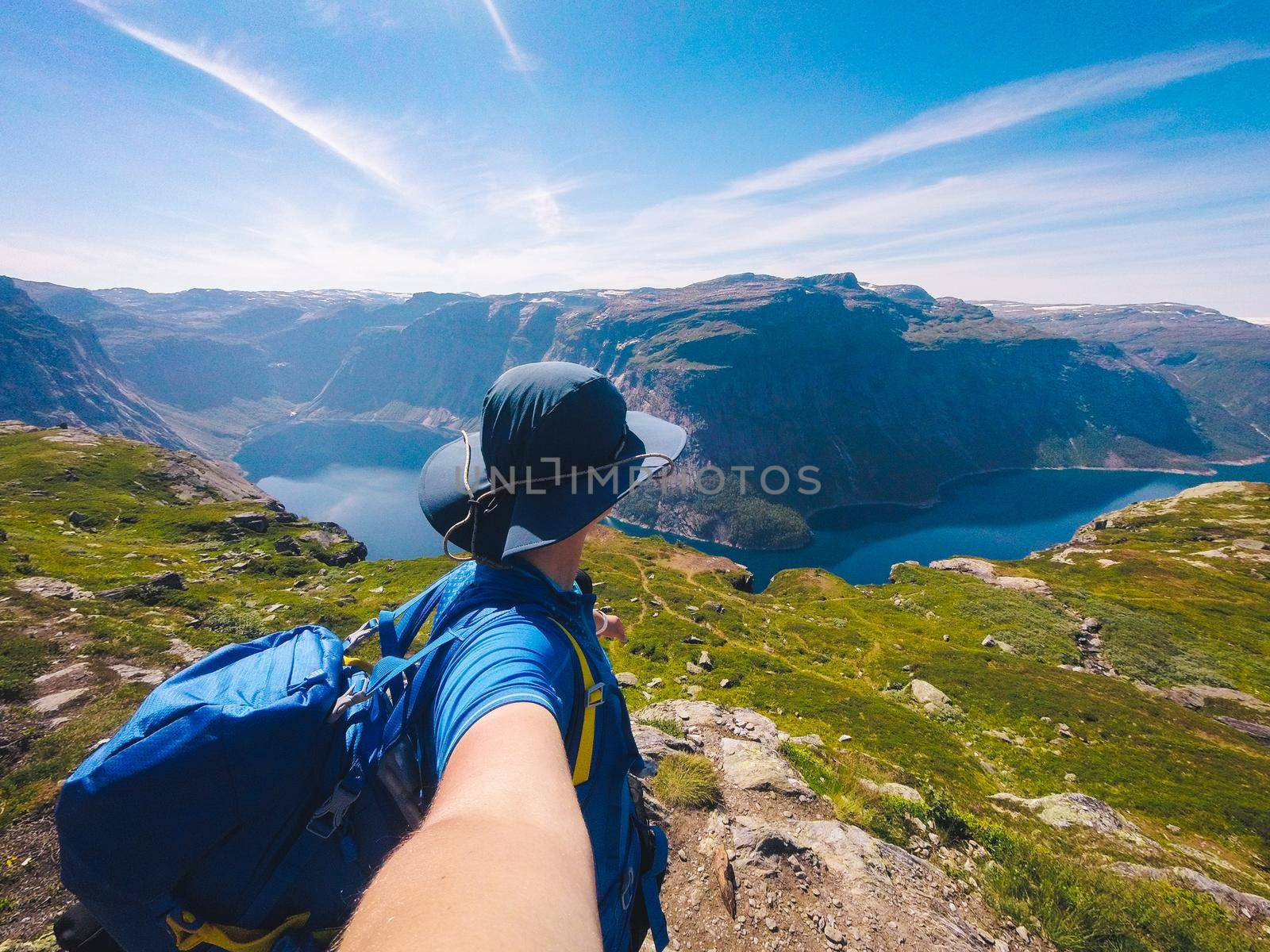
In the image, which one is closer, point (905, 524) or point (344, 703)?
point (344, 703)

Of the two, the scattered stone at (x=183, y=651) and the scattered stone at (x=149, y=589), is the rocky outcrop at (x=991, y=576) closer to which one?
the scattered stone at (x=183, y=651)

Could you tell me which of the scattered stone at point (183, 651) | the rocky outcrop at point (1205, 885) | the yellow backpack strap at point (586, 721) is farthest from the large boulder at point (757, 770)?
the scattered stone at point (183, 651)

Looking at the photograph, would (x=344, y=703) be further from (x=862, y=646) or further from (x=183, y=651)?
Answer: (x=862, y=646)

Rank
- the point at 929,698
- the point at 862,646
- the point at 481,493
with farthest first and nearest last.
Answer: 1. the point at 862,646
2. the point at 929,698
3. the point at 481,493

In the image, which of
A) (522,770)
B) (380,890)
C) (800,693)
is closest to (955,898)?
(522,770)

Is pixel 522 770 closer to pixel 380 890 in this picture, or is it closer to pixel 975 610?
pixel 380 890

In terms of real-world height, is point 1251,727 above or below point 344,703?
below

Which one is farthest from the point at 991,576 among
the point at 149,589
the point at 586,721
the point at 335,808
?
the point at 149,589
